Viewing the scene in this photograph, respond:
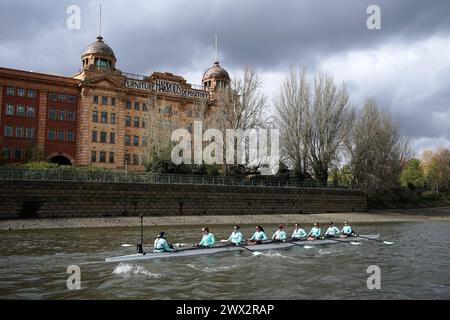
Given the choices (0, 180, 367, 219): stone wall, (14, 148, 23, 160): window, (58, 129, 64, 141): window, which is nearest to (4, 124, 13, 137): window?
(14, 148, 23, 160): window

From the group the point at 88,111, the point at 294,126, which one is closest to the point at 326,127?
the point at 294,126

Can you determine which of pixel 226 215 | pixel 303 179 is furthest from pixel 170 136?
pixel 303 179

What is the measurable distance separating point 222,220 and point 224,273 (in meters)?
26.4

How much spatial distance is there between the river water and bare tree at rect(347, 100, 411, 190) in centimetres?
3791

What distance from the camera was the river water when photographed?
15273 mm

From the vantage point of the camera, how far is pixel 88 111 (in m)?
61.5

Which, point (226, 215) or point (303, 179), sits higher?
point (303, 179)

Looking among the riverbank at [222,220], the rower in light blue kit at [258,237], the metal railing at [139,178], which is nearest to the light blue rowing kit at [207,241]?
the rower in light blue kit at [258,237]

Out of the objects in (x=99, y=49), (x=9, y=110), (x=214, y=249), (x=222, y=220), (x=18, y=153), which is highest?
(x=99, y=49)

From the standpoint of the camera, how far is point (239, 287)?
53.3 feet

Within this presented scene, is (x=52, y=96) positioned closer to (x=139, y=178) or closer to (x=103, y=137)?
(x=103, y=137)
